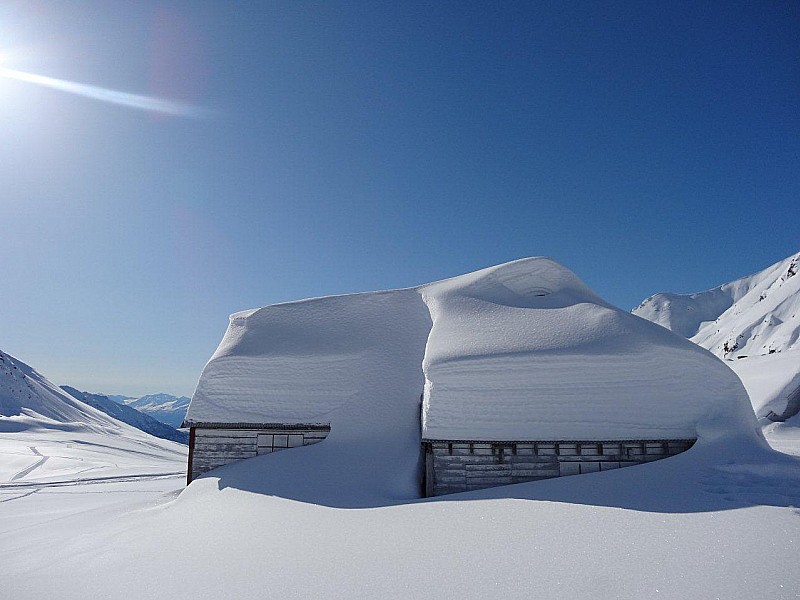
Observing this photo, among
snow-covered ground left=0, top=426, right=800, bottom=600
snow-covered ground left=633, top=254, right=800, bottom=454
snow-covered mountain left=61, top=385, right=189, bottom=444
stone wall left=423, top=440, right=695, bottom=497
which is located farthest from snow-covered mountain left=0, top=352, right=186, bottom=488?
snow-covered mountain left=61, top=385, right=189, bottom=444

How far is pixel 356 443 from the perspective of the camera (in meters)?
11.8

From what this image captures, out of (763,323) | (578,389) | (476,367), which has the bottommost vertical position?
(578,389)

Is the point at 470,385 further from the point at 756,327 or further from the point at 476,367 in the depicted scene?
the point at 756,327

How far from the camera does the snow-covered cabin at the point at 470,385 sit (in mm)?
10180

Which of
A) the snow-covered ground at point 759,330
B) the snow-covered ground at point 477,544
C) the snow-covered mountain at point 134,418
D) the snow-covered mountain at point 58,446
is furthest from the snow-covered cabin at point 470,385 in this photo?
the snow-covered mountain at point 134,418

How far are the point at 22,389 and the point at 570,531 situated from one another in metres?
80.1

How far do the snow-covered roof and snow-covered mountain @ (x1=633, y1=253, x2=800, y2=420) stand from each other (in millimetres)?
16543

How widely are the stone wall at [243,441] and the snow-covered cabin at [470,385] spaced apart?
29mm

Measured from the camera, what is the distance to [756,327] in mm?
83688

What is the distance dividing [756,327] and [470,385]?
95157mm

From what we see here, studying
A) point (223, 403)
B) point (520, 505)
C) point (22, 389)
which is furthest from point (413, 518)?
point (22, 389)

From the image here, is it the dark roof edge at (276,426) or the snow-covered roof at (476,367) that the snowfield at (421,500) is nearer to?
the snow-covered roof at (476,367)

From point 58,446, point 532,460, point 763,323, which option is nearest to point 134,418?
point 58,446

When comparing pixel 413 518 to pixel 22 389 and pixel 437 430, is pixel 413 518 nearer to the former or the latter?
pixel 437 430
